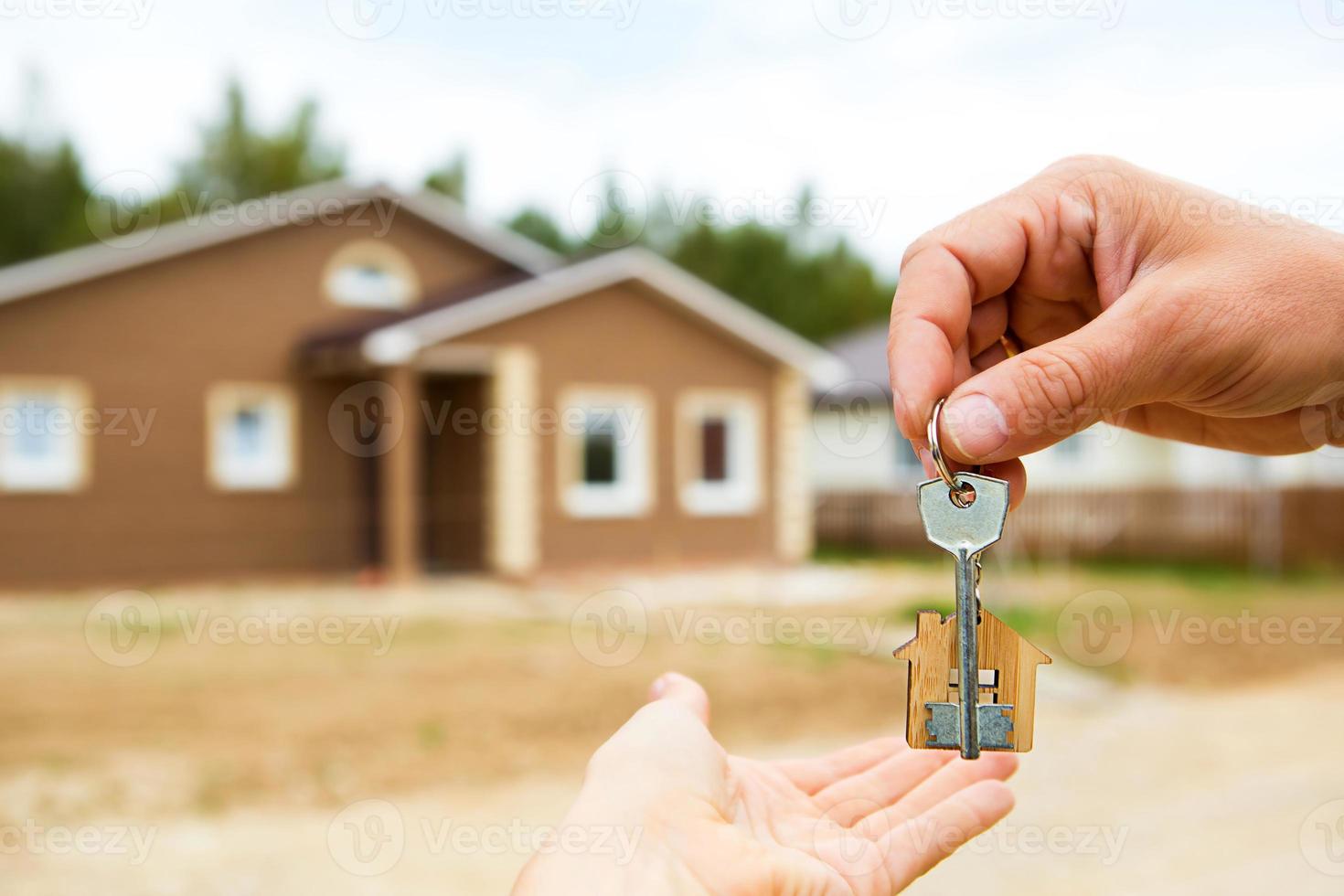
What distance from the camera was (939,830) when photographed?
1.80m

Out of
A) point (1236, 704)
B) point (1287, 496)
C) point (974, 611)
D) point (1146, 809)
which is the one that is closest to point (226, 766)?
point (1146, 809)

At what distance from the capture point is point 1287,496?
16812 millimetres

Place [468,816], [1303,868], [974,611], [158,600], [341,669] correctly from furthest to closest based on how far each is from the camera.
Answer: [158,600]
[341,669]
[468,816]
[1303,868]
[974,611]

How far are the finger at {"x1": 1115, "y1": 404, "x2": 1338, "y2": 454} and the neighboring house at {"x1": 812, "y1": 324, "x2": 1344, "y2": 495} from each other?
50.7 ft

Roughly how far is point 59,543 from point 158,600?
1.70m

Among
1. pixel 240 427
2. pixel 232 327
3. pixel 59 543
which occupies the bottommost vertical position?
pixel 59 543

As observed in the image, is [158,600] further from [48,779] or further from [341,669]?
[48,779]

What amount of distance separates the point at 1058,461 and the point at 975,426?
65.1 feet
